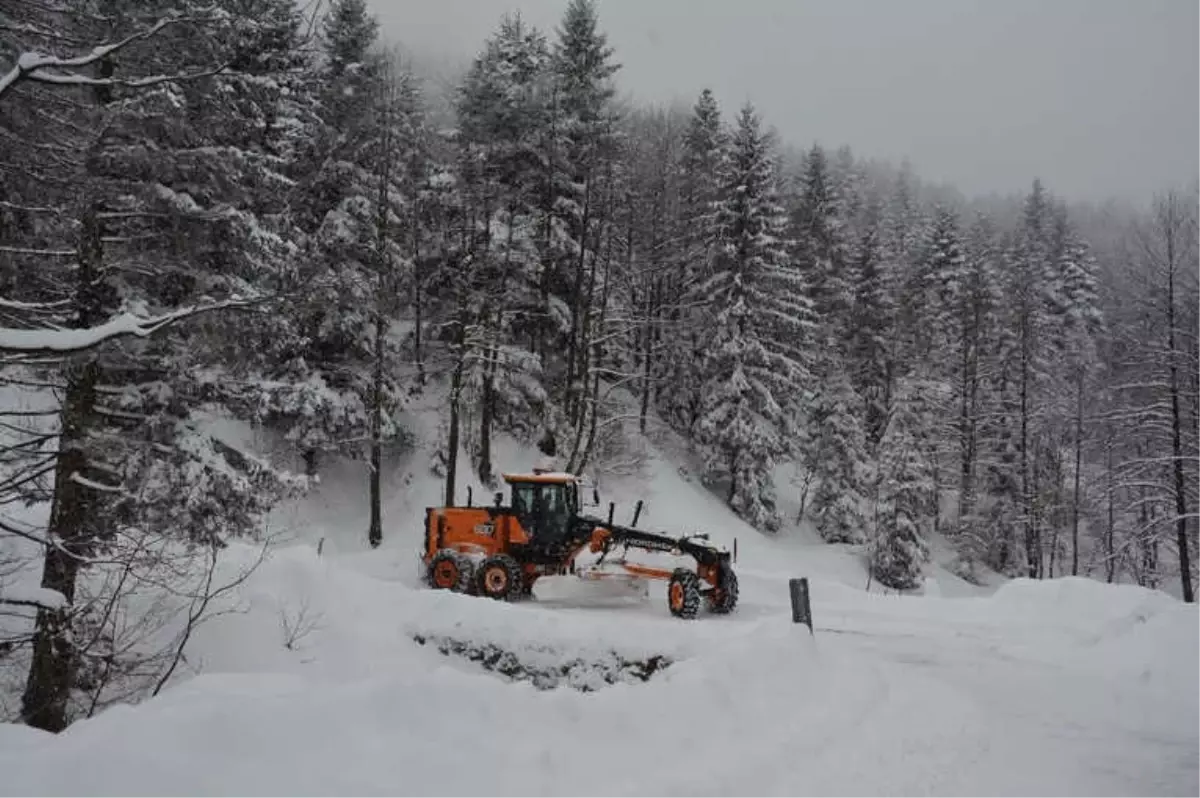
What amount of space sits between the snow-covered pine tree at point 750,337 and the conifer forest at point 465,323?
0.48 feet

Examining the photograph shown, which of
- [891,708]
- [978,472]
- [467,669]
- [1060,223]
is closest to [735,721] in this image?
[891,708]

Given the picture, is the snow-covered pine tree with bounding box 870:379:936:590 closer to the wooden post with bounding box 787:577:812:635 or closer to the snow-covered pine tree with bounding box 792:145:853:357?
the snow-covered pine tree with bounding box 792:145:853:357

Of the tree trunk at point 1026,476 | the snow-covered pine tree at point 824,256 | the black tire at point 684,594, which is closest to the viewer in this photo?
the black tire at point 684,594

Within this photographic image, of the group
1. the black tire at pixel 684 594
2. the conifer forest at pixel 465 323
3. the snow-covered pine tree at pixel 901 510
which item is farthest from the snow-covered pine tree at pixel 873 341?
the black tire at pixel 684 594

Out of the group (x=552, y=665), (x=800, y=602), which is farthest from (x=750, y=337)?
(x=552, y=665)

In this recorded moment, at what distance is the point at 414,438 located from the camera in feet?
91.7

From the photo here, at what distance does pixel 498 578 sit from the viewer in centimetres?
1557

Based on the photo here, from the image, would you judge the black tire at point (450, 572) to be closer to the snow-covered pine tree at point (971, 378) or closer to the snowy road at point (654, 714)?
the snowy road at point (654, 714)

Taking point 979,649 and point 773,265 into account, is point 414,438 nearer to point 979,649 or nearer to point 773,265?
point 773,265

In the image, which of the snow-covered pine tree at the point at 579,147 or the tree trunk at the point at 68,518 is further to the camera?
the snow-covered pine tree at the point at 579,147

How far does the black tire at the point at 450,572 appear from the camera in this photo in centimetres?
1588

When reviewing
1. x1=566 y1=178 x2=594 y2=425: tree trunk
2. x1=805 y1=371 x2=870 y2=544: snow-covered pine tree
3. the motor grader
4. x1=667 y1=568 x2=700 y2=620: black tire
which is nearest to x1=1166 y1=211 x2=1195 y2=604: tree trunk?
the motor grader

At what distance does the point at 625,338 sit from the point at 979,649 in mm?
24541

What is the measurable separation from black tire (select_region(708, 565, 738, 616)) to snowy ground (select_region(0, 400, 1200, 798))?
453 mm
